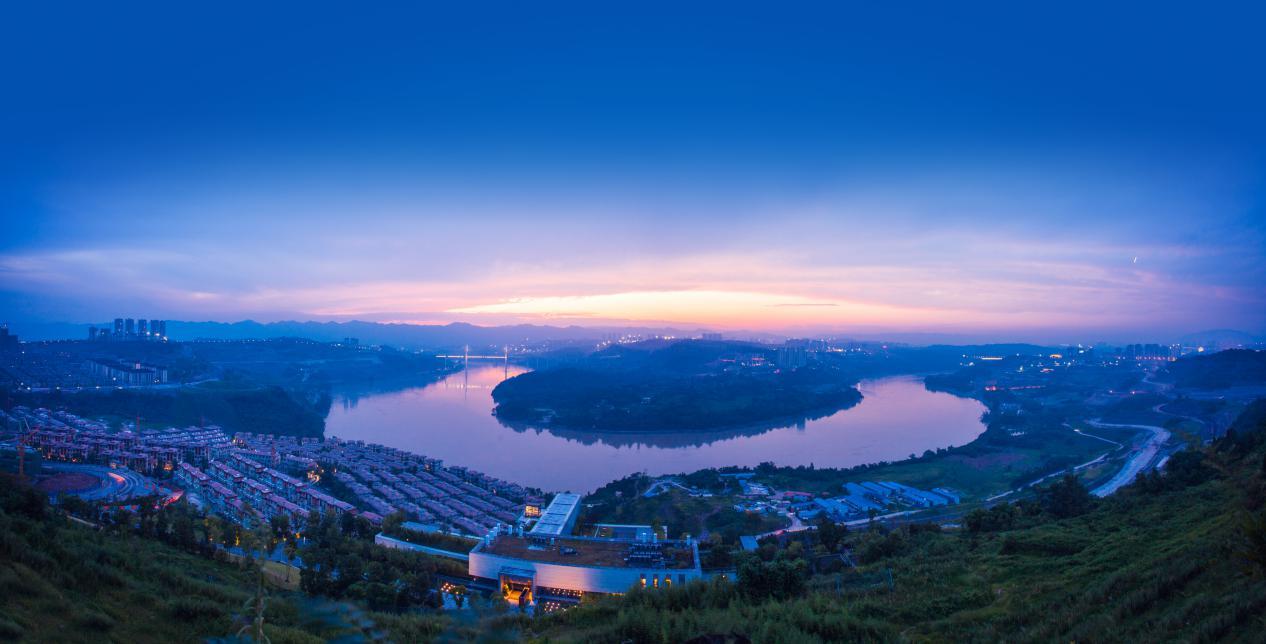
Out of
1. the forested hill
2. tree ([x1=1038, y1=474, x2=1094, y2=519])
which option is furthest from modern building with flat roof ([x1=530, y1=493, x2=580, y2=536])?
the forested hill

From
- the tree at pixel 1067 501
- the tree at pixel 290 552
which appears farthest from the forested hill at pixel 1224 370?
the tree at pixel 290 552

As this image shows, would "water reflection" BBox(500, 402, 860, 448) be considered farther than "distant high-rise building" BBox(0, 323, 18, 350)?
Yes

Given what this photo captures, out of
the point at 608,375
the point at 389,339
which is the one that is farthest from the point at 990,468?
the point at 389,339

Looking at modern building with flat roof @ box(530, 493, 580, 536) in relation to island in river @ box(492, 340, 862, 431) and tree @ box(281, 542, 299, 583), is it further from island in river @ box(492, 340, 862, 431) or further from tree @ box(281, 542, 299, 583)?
island in river @ box(492, 340, 862, 431)

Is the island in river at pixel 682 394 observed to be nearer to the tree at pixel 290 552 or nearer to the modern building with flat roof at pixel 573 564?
the modern building with flat roof at pixel 573 564

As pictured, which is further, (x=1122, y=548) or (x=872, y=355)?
(x=872, y=355)

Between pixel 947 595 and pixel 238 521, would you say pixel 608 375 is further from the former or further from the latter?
pixel 947 595
